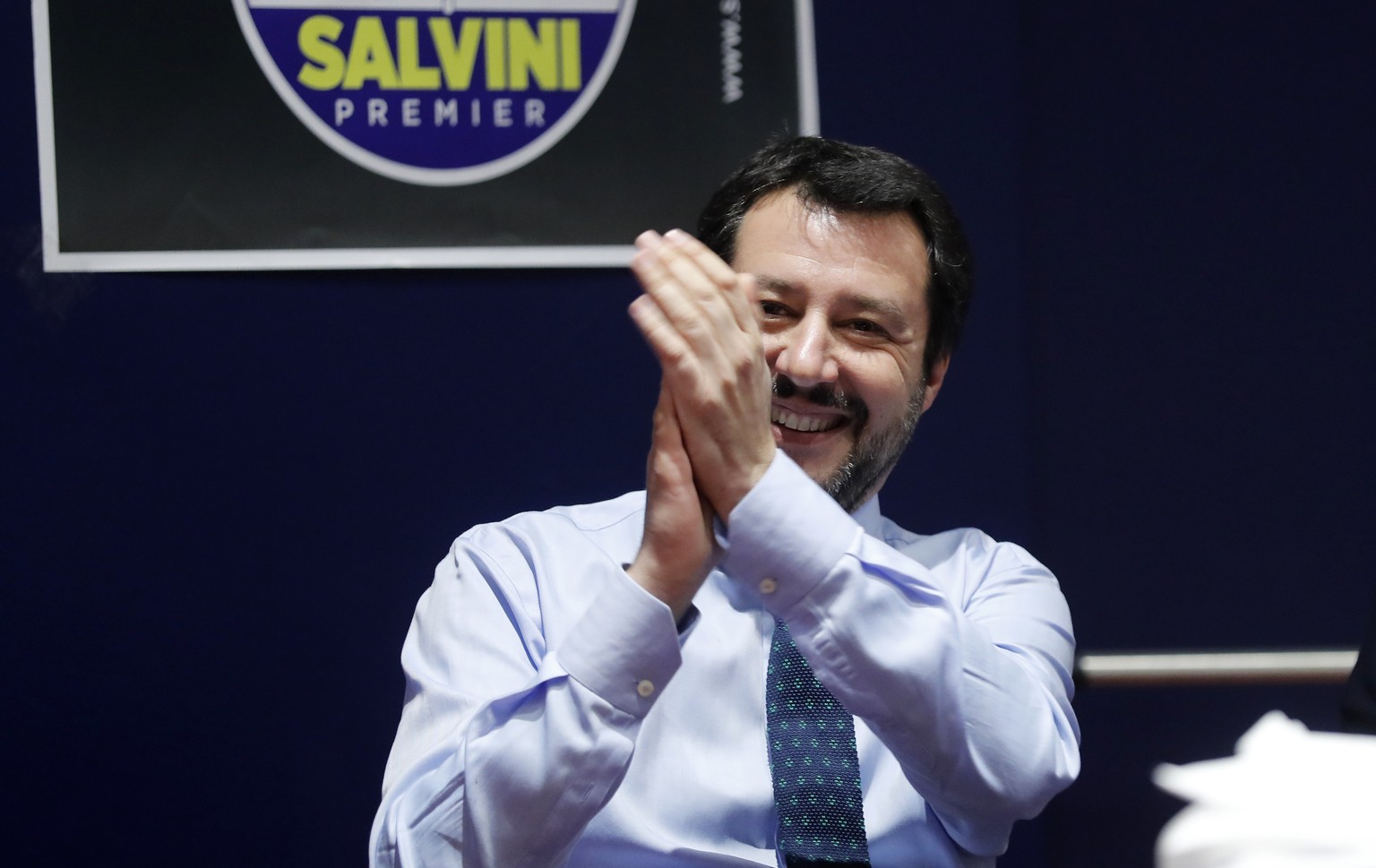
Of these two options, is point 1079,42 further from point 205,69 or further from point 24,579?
point 24,579

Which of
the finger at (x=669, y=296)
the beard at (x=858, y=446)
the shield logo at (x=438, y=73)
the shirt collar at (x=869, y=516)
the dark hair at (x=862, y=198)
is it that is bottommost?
the shirt collar at (x=869, y=516)

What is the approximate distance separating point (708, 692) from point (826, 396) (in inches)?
14.7

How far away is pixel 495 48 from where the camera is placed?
6.69ft

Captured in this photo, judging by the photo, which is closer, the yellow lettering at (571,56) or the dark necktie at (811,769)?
the dark necktie at (811,769)

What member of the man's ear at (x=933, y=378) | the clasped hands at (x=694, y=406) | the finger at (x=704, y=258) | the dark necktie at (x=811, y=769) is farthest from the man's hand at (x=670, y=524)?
the man's ear at (x=933, y=378)

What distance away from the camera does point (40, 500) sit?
6.44 feet

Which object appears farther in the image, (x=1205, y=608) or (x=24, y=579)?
(x=1205, y=608)

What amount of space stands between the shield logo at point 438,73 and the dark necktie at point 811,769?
0.95 m

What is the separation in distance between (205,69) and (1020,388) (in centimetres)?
135

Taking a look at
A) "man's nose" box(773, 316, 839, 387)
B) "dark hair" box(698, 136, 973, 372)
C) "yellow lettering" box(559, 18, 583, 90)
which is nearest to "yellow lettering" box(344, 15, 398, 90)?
"yellow lettering" box(559, 18, 583, 90)

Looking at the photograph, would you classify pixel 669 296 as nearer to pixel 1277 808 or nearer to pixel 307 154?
pixel 1277 808

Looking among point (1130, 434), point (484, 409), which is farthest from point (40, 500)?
point (1130, 434)

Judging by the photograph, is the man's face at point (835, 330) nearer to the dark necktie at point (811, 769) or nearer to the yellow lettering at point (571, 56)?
the dark necktie at point (811, 769)

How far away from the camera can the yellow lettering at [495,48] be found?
204 cm
